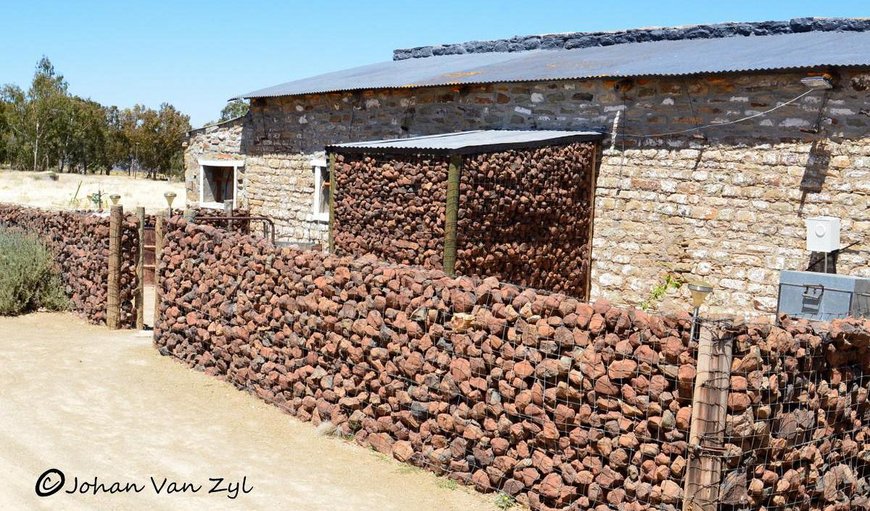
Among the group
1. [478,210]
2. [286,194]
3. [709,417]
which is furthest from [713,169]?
[286,194]

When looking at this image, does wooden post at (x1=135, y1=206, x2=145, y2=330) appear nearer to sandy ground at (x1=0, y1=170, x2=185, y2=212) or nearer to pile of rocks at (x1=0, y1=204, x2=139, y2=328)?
pile of rocks at (x1=0, y1=204, x2=139, y2=328)

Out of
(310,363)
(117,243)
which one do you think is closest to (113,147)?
(117,243)

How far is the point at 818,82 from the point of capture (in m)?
9.34

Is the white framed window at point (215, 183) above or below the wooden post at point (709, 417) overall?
above

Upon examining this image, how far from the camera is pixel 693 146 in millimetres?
10477

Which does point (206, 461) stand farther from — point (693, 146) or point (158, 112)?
point (158, 112)

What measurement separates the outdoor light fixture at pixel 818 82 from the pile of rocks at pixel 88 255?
26.6 ft

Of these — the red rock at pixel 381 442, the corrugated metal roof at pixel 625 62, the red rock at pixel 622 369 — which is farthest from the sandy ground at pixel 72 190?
the red rock at pixel 622 369

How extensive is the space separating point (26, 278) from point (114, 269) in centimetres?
188

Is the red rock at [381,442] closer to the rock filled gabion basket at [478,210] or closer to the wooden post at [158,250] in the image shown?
the rock filled gabion basket at [478,210]

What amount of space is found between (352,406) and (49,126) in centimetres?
4546

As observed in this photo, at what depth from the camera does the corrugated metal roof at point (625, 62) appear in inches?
393

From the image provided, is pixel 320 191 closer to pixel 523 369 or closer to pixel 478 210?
pixel 478 210
